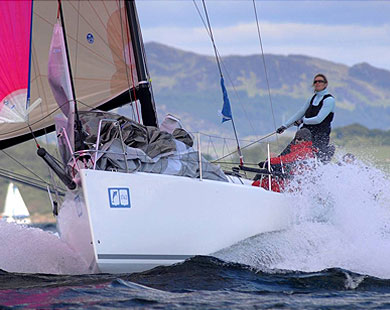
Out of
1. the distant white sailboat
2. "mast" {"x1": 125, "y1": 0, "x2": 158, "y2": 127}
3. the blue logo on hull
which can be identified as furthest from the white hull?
the distant white sailboat

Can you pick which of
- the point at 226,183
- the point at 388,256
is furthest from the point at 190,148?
the point at 388,256

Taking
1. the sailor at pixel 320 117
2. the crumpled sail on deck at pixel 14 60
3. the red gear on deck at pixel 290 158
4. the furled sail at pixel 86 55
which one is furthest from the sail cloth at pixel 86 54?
the sailor at pixel 320 117

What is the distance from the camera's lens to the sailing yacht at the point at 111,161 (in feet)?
18.7

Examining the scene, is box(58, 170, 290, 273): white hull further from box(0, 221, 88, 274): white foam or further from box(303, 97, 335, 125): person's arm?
box(303, 97, 335, 125): person's arm

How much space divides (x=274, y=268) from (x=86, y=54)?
266 centimetres

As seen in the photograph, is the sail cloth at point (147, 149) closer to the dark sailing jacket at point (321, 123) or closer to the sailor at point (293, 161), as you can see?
the sailor at point (293, 161)

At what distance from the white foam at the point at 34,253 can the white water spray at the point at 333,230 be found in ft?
3.88

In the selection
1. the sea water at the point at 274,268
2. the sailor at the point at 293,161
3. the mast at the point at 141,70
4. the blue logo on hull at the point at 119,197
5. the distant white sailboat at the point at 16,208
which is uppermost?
the distant white sailboat at the point at 16,208

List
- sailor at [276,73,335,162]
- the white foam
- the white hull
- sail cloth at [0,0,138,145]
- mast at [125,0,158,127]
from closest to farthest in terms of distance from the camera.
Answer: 1. the white hull
2. the white foam
3. sail cloth at [0,0,138,145]
4. mast at [125,0,158,127]
5. sailor at [276,73,335,162]

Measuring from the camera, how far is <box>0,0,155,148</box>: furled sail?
709cm

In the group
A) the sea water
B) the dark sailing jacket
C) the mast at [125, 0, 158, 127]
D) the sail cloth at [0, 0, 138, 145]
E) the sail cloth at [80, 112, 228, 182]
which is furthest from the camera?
the dark sailing jacket

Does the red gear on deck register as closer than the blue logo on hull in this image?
No

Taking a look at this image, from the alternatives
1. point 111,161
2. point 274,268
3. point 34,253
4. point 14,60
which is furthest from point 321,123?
point 14,60

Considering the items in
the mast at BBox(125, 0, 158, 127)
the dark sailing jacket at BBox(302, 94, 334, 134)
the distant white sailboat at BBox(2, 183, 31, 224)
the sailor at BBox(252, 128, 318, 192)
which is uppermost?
the distant white sailboat at BBox(2, 183, 31, 224)
